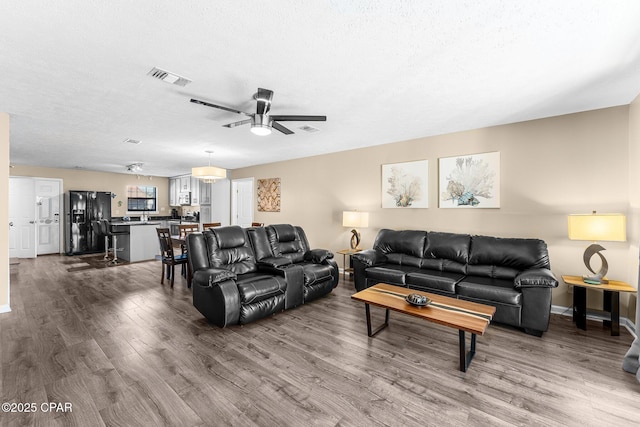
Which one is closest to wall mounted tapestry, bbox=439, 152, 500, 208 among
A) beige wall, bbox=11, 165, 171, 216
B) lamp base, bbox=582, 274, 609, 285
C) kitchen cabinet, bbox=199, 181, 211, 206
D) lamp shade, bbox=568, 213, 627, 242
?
lamp shade, bbox=568, 213, 627, 242

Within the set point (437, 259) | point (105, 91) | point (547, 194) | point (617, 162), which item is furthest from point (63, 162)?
→ point (617, 162)

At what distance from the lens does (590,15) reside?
176 cm

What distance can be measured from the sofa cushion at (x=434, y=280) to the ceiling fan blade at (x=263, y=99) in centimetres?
270

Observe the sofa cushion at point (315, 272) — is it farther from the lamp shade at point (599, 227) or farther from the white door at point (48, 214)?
the white door at point (48, 214)

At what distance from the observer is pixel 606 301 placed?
309 centimetres

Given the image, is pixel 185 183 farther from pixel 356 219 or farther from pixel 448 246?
pixel 448 246

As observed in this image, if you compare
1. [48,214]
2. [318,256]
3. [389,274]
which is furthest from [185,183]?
[389,274]

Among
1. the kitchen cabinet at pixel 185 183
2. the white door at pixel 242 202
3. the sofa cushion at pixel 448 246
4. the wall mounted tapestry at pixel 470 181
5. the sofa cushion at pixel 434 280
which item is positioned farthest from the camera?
the kitchen cabinet at pixel 185 183

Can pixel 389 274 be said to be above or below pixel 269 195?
below

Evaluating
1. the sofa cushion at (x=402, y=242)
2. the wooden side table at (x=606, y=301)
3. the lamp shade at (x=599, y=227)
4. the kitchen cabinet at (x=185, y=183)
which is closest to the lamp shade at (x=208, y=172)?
the sofa cushion at (x=402, y=242)

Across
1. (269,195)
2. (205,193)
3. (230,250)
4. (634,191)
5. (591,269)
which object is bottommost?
(591,269)

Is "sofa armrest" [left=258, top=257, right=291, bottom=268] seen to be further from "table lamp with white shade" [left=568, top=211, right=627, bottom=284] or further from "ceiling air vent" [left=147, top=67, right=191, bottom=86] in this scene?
"table lamp with white shade" [left=568, top=211, right=627, bottom=284]

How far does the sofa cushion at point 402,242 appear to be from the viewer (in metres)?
4.27

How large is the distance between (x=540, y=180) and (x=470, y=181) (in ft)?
2.73
